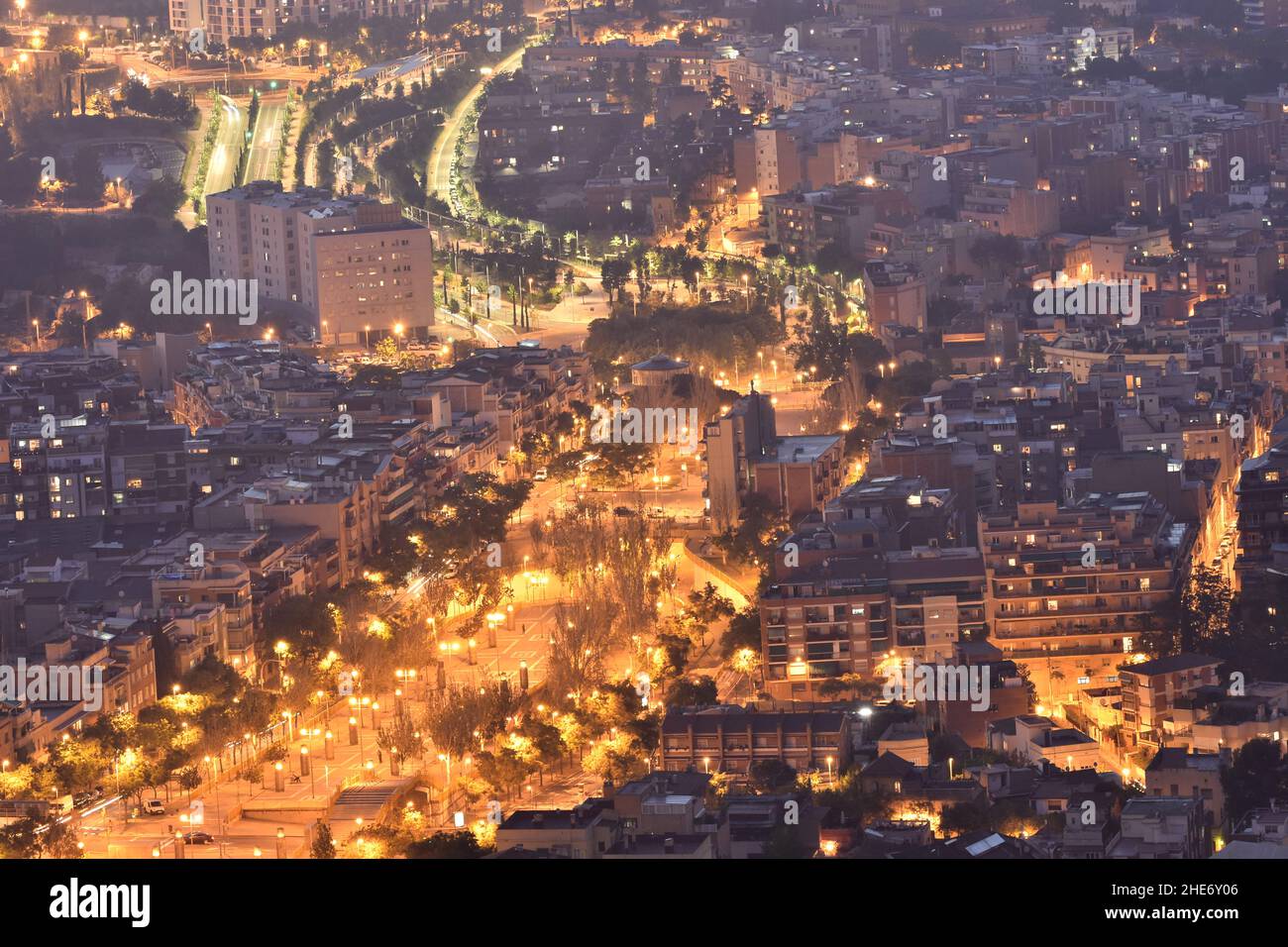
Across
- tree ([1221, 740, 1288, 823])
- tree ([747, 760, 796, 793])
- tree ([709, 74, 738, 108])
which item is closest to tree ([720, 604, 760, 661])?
tree ([747, 760, 796, 793])

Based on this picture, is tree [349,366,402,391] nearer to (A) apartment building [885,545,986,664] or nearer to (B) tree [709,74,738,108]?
(A) apartment building [885,545,986,664]

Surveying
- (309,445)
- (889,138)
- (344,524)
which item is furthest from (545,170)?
(344,524)

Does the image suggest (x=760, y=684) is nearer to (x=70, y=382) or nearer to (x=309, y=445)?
(x=309, y=445)

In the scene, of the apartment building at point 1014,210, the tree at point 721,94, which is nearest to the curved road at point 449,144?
the tree at point 721,94

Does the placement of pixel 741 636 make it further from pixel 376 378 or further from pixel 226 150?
pixel 226 150

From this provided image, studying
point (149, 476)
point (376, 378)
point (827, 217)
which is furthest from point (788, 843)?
point (827, 217)

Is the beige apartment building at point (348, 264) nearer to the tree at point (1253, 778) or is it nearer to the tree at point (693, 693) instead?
the tree at point (693, 693)
